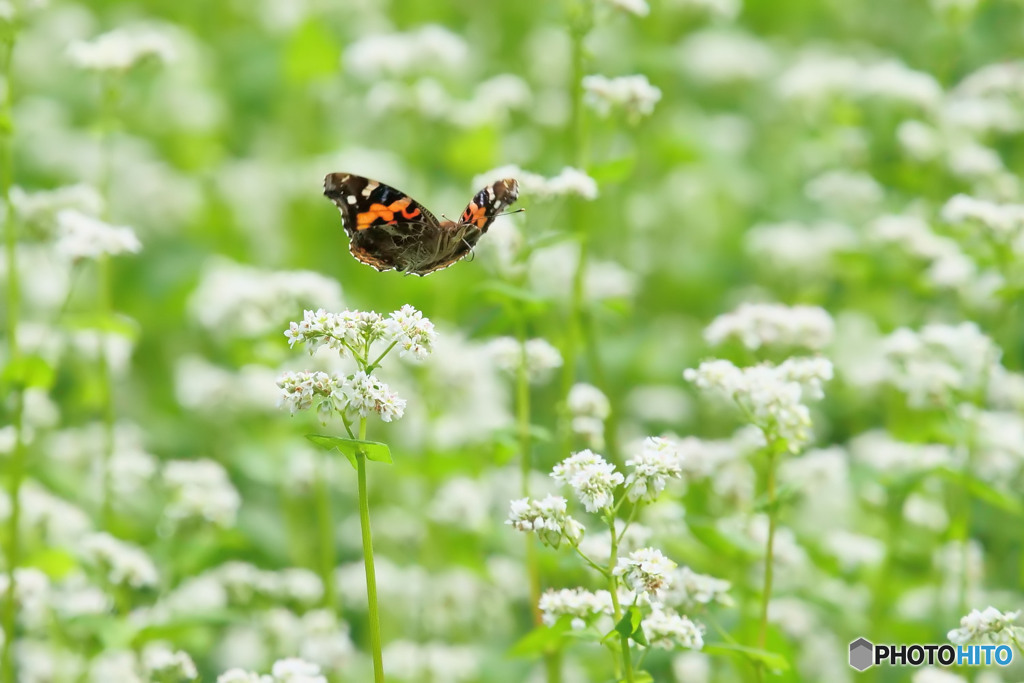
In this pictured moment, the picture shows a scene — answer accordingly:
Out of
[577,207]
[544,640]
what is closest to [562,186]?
[577,207]

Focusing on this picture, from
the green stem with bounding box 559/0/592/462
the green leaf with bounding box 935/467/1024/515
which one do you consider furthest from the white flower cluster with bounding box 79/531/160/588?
the green leaf with bounding box 935/467/1024/515

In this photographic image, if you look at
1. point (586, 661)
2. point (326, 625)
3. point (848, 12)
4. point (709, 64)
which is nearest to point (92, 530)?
point (326, 625)

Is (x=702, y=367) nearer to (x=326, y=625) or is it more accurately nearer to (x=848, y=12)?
(x=326, y=625)

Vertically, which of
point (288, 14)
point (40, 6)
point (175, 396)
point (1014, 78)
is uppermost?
point (288, 14)

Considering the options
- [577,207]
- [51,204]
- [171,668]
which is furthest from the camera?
[51,204]

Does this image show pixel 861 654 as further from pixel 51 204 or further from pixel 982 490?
pixel 51 204

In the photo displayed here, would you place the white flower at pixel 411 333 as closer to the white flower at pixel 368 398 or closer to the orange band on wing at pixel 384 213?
the white flower at pixel 368 398
